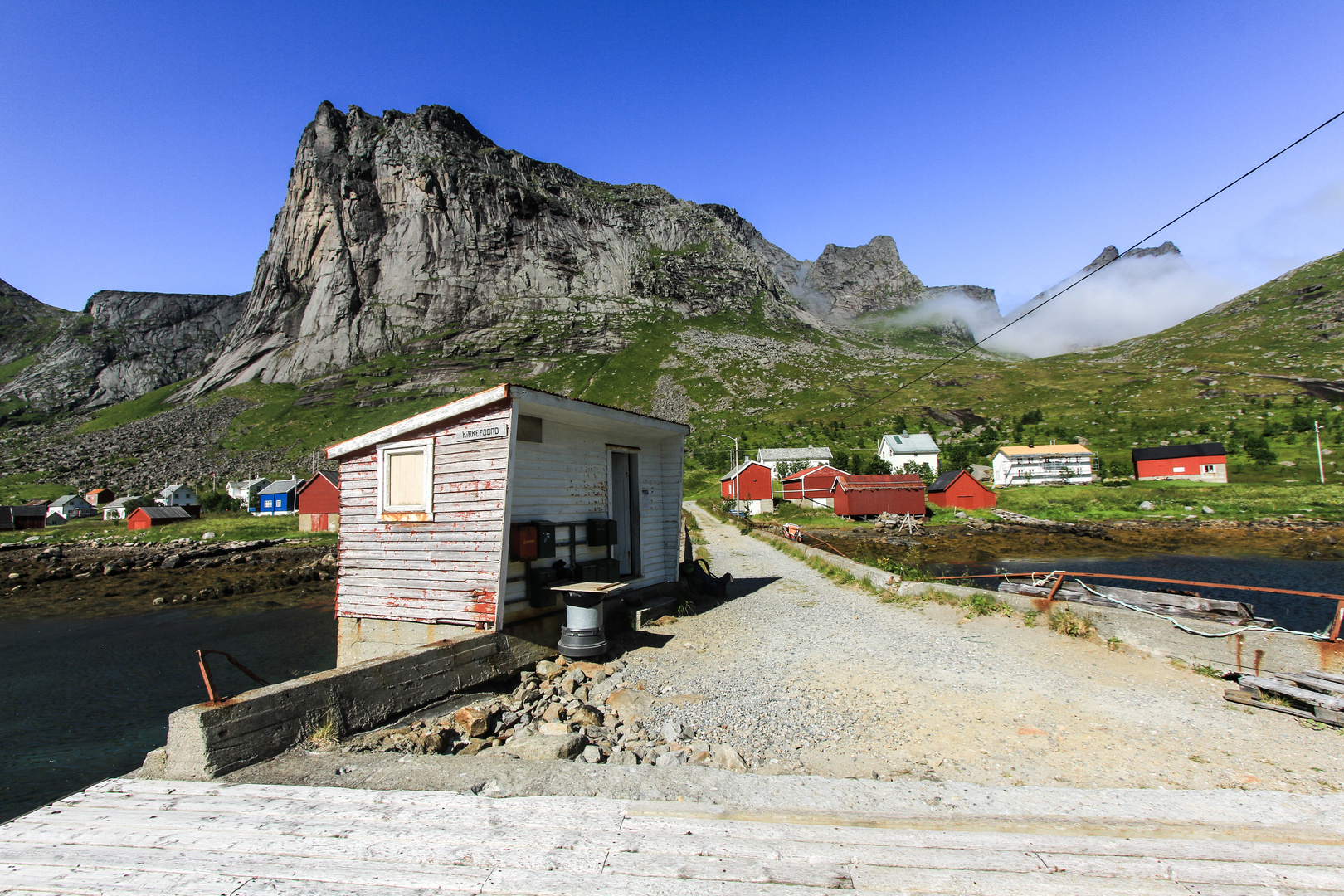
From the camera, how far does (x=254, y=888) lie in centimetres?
325

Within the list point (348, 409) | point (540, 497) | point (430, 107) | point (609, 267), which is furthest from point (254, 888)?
point (430, 107)

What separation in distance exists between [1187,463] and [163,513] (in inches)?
4225

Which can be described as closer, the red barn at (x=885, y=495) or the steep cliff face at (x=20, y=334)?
the red barn at (x=885, y=495)

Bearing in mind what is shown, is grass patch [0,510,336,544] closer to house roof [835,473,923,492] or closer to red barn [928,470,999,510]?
house roof [835,473,923,492]

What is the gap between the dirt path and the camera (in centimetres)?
570

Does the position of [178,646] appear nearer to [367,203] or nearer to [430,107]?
[367,203]

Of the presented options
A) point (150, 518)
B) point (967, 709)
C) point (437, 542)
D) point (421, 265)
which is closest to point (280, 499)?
point (150, 518)

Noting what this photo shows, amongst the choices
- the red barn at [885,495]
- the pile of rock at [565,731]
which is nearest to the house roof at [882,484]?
the red barn at [885,495]

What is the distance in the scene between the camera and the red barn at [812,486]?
2307 inches

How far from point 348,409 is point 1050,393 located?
131849 millimetres

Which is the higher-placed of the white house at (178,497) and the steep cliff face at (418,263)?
the steep cliff face at (418,263)

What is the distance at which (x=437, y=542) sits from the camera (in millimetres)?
9945

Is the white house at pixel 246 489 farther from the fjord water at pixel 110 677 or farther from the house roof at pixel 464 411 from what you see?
the house roof at pixel 464 411

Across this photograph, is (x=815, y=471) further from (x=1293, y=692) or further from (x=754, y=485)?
(x=1293, y=692)
